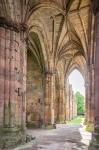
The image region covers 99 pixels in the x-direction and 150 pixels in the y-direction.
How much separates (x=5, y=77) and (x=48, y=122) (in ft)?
38.8

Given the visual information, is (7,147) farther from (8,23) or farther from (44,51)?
(44,51)

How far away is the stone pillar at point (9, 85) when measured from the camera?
527 inches

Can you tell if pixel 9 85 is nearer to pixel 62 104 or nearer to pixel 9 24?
pixel 9 24

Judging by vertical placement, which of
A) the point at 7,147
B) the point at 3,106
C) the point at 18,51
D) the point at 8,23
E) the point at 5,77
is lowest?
the point at 7,147

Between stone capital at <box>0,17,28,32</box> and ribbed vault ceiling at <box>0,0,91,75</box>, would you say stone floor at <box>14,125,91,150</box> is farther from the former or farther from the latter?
ribbed vault ceiling at <box>0,0,91,75</box>

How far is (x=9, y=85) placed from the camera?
45.3 ft

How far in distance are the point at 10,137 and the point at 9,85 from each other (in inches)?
95.2

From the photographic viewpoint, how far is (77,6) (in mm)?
20000

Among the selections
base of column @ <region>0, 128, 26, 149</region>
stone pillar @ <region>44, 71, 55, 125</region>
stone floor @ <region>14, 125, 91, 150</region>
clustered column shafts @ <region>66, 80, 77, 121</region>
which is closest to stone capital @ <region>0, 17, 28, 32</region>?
base of column @ <region>0, 128, 26, 149</region>

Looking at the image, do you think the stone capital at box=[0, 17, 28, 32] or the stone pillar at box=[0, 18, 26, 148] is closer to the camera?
the stone pillar at box=[0, 18, 26, 148]

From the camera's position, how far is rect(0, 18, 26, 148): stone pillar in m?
13.4

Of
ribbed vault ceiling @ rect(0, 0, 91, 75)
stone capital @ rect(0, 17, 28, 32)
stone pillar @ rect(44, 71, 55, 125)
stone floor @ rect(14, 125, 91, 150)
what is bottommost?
stone floor @ rect(14, 125, 91, 150)

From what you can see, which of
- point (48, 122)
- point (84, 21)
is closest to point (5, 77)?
point (84, 21)

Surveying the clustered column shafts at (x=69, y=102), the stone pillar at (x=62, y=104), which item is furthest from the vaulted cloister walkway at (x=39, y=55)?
the clustered column shafts at (x=69, y=102)
